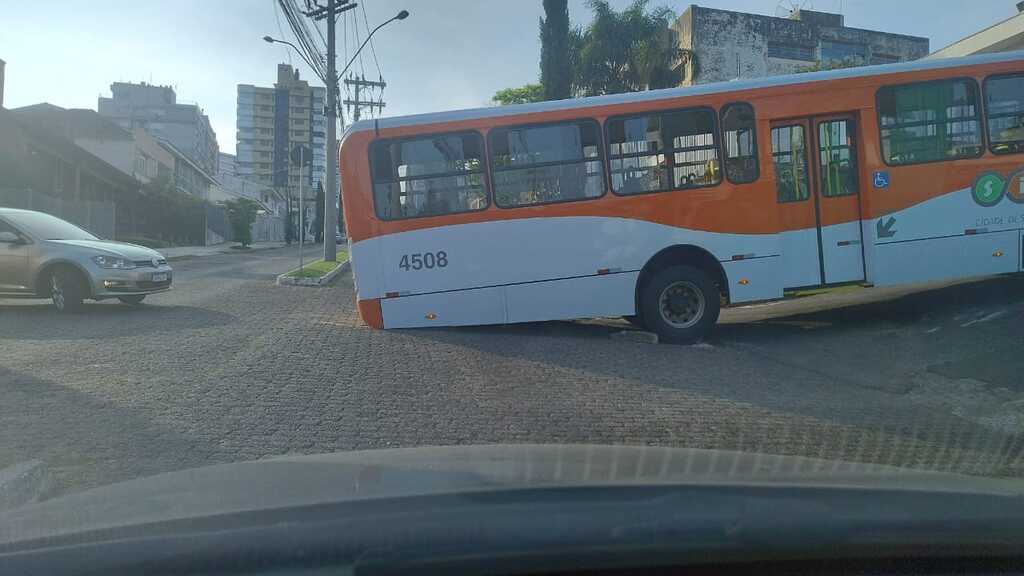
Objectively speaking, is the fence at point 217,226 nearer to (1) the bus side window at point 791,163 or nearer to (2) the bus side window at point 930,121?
(1) the bus side window at point 791,163

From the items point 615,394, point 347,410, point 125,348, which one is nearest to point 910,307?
point 615,394

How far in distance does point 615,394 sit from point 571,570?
5035 mm

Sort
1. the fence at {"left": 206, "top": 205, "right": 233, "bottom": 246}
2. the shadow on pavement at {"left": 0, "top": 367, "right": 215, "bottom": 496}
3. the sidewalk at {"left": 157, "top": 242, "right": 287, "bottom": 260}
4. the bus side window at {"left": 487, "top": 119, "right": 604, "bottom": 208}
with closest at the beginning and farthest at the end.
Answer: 1. the shadow on pavement at {"left": 0, "top": 367, "right": 215, "bottom": 496}
2. the bus side window at {"left": 487, "top": 119, "right": 604, "bottom": 208}
3. the sidewalk at {"left": 157, "top": 242, "right": 287, "bottom": 260}
4. the fence at {"left": 206, "top": 205, "right": 233, "bottom": 246}

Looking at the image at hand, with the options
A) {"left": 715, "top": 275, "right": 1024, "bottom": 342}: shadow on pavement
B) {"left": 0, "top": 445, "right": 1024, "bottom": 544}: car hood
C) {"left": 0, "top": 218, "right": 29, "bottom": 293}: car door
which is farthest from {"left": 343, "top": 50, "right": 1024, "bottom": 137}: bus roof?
{"left": 0, "top": 445, "right": 1024, "bottom": 544}: car hood

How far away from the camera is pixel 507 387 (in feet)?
23.7

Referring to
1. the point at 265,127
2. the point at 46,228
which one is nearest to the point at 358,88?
the point at 46,228

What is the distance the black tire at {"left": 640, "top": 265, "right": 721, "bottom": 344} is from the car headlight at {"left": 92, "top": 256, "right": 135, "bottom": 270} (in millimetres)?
7559

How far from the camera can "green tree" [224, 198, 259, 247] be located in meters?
50.1

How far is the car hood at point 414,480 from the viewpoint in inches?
97.1

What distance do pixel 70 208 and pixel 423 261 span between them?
78.6 feet

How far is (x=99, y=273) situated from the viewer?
11.5 m

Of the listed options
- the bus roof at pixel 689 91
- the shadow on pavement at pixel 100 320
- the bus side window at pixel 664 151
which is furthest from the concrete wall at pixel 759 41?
the shadow on pavement at pixel 100 320

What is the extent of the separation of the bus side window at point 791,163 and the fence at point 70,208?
22198mm

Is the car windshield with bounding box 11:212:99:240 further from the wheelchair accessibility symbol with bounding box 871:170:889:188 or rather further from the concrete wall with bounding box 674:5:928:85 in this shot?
the concrete wall with bounding box 674:5:928:85
